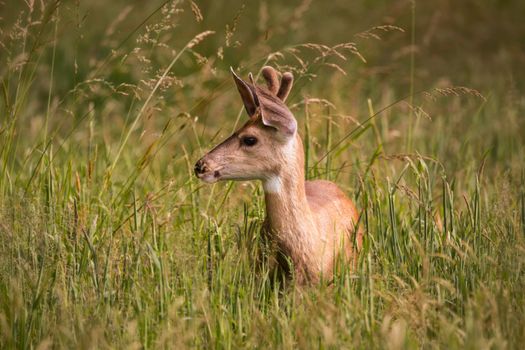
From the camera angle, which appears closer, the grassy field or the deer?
the grassy field

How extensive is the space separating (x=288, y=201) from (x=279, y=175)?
127 millimetres

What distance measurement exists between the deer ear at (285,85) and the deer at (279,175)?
9.9 inches

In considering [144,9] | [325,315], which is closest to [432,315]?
[325,315]

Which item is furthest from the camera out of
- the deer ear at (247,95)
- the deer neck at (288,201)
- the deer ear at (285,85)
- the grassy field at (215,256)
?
the deer ear at (285,85)

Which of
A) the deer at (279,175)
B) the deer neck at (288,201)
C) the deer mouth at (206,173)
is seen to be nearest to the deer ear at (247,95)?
the deer at (279,175)

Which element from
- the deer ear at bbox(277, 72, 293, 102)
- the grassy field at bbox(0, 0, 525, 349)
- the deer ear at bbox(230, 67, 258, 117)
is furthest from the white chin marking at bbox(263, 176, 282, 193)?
the deer ear at bbox(277, 72, 293, 102)

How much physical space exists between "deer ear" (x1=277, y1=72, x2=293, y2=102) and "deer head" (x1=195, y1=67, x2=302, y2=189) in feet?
0.83

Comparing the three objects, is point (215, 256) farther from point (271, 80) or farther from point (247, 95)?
point (271, 80)

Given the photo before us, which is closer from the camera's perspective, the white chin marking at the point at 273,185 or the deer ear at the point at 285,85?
the white chin marking at the point at 273,185

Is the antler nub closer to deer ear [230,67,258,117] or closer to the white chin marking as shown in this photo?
deer ear [230,67,258,117]

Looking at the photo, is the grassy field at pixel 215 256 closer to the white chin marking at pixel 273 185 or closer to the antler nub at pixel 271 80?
the antler nub at pixel 271 80

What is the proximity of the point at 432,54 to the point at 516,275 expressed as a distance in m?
6.80

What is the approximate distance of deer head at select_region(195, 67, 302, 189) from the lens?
471cm

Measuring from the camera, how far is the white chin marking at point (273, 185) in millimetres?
4777
